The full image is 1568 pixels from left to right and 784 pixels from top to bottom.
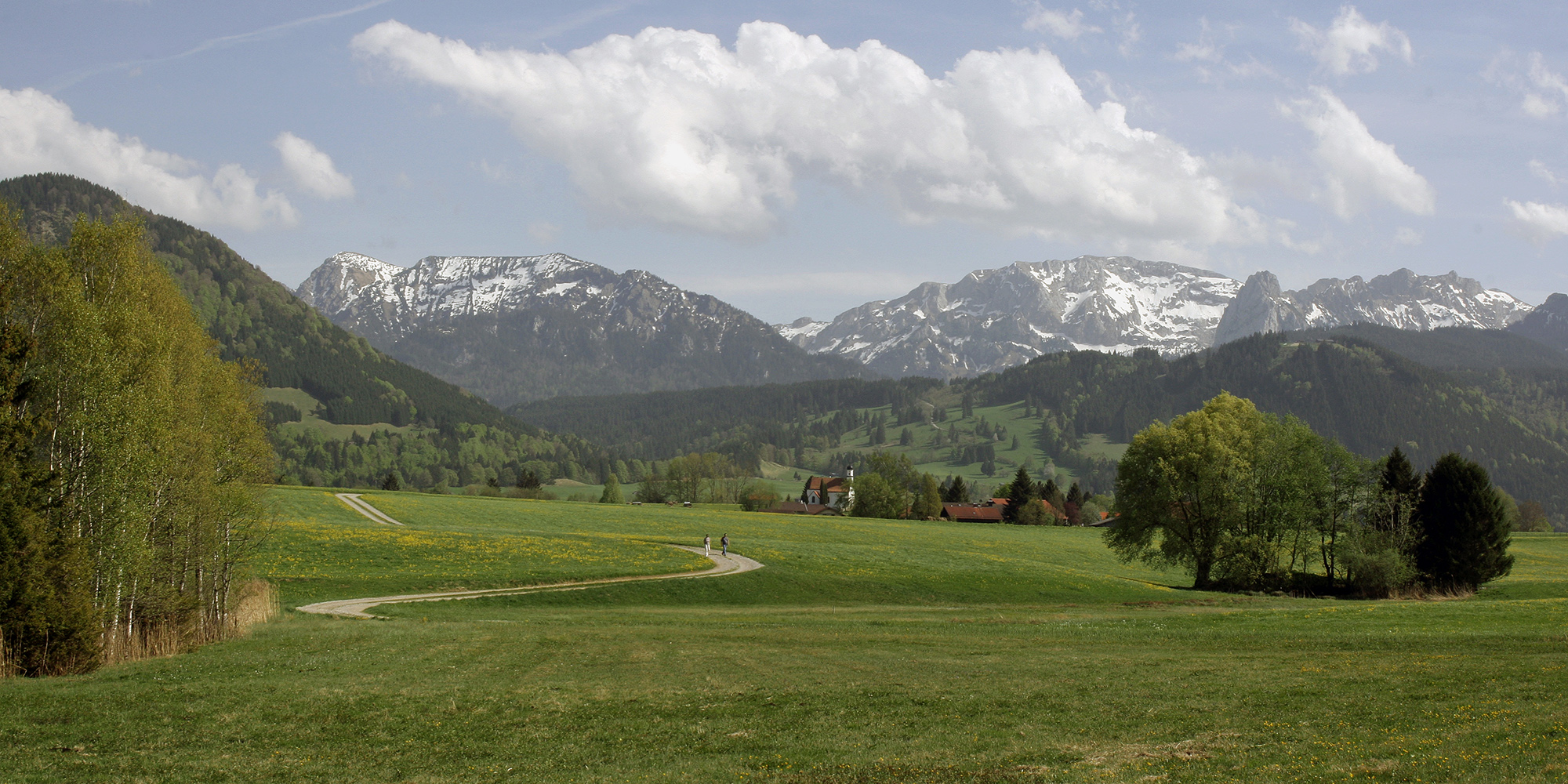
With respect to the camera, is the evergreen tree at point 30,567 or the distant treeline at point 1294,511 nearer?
the evergreen tree at point 30,567

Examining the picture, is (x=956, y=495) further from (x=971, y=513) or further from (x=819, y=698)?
(x=819, y=698)

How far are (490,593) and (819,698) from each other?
28.2 m

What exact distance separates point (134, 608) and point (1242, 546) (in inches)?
2208

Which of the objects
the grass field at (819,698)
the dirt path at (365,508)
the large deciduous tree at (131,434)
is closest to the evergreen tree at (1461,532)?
the grass field at (819,698)

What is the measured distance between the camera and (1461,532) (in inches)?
2253

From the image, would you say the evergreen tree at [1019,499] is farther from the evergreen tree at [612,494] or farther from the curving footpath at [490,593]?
the curving footpath at [490,593]

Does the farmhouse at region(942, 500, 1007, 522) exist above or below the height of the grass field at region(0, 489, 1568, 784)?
below

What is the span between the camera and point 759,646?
28906mm

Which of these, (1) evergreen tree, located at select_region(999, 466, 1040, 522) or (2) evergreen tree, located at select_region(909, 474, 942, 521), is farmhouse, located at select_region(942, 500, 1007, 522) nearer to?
(2) evergreen tree, located at select_region(909, 474, 942, 521)

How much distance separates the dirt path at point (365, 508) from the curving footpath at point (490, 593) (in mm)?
32029

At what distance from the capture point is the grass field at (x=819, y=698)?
47.9 ft

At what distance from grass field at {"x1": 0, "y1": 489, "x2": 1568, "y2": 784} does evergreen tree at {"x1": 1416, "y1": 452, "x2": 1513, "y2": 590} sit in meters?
18.1

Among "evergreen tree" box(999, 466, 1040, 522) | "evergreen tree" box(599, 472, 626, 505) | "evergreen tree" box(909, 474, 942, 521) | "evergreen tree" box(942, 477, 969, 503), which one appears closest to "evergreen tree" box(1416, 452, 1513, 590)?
"evergreen tree" box(999, 466, 1040, 522)

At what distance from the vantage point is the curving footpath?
122 ft
